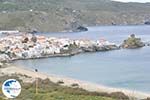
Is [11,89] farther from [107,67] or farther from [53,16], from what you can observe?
[53,16]

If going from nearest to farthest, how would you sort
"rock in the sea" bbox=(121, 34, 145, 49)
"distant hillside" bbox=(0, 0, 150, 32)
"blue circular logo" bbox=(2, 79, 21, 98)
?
"blue circular logo" bbox=(2, 79, 21, 98) < "rock in the sea" bbox=(121, 34, 145, 49) < "distant hillside" bbox=(0, 0, 150, 32)

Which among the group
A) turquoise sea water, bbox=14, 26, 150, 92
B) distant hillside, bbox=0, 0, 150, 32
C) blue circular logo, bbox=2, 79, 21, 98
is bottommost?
distant hillside, bbox=0, 0, 150, 32

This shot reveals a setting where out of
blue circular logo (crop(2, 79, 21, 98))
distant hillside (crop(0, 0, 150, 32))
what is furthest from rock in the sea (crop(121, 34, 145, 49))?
blue circular logo (crop(2, 79, 21, 98))

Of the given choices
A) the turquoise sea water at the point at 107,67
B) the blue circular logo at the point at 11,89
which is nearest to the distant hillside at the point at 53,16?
the turquoise sea water at the point at 107,67

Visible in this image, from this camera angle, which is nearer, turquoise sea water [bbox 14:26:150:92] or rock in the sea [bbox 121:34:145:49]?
turquoise sea water [bbox 14:26:150:92]

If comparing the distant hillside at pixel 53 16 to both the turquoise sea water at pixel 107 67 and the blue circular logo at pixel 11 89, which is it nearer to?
the turquoise sea water at pixel 107 67

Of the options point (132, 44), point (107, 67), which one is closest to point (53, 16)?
point (132, 44)

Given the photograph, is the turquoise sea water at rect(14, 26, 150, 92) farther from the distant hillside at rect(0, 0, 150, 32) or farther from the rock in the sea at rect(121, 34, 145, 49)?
the distant hillside at rect(0, 0, 150, 32)
